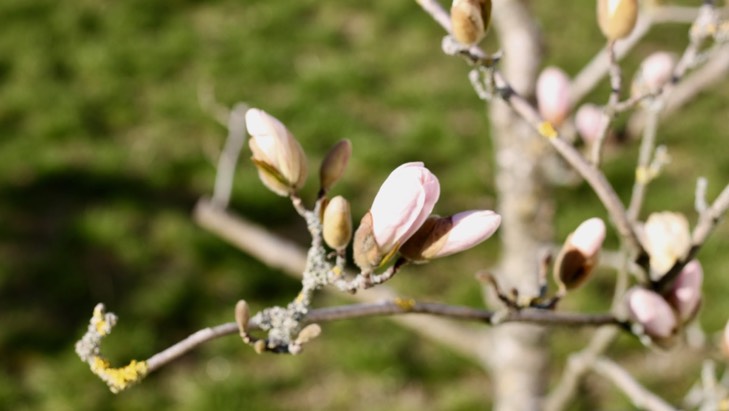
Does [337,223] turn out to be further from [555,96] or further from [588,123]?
[588,123]

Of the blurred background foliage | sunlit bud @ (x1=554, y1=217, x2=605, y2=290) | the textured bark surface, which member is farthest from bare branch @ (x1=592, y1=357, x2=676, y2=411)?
the blurred background foliage

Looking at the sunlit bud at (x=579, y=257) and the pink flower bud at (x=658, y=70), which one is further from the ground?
the pink flower bud at (x=658, y=70)

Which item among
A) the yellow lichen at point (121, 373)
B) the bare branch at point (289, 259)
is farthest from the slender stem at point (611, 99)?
the bare branch at point (289, 259)

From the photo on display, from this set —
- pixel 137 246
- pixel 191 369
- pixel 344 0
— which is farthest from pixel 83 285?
pixel 344 0

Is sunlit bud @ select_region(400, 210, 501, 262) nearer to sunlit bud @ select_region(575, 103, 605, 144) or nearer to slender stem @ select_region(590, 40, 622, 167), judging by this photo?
slender stem @ select_region(590, 40, 622, 167)

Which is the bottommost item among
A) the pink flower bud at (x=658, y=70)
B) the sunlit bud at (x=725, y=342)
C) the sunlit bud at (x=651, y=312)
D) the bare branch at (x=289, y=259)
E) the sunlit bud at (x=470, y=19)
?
the sunlit bud at (x=725, y=342)

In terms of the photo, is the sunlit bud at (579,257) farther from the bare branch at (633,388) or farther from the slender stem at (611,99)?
the bare branch at (633,388)

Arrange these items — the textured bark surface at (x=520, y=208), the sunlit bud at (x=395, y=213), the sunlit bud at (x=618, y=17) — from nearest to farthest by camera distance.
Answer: the sunlit bud at (x=395, y=213)
the sunlit bud at (x=618, y=17)
the textured bark surface at (x=520, y=208)
